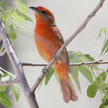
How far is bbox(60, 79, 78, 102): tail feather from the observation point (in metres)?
0.89

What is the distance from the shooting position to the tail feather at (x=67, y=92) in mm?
890

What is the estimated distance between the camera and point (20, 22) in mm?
792

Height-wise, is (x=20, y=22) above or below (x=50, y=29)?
above

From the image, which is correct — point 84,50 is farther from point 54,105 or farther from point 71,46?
point 54,105

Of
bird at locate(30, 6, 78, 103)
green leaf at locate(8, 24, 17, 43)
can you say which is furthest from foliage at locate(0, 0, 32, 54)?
bird at locate(30, 6, 78, 103)

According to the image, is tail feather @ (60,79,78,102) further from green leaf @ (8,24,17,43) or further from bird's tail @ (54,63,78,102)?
green leaf @ (8,24,17,43)

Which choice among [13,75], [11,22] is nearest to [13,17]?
[11,22]

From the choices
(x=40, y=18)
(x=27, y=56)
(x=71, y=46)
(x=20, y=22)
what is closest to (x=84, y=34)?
(x=71, y=46)

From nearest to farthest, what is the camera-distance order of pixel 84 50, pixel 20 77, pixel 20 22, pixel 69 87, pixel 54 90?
pixel 20 77, pixel 20 22, pixel 69 87, pixel 84 50, pixel 54 90

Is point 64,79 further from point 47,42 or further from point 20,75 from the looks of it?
point 20,75

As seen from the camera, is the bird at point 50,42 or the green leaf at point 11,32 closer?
the green leaf at point 11,32

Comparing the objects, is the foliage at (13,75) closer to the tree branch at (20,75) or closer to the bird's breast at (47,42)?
the tree branch at (20,75)

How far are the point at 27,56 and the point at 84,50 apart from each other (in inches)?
17.6

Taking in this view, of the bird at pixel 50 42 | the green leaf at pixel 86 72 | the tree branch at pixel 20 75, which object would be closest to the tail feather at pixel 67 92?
the bird at pixel 50 42
